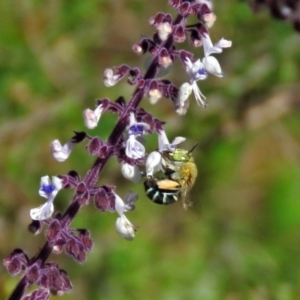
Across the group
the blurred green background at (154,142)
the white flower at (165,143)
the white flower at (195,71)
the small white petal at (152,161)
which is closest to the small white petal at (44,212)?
the small white petal at (152,161)

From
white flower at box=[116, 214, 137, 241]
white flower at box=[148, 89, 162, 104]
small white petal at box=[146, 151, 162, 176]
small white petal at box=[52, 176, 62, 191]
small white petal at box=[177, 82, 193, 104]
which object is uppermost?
small white petal at box=[177, 82, 193, 104]

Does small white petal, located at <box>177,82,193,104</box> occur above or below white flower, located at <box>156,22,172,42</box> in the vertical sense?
below

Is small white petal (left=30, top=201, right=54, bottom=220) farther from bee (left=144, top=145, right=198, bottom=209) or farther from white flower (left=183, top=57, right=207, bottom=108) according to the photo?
white flower (left=183, top=57, right=207, bottom=108)

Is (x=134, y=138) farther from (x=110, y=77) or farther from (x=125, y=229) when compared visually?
(x=125, y=229)

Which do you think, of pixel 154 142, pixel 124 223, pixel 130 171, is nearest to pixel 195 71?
pixel 130 171

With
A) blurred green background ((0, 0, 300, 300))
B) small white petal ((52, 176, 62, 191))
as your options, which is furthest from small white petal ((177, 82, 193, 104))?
blurred green background ((0, 0, 300, 300))

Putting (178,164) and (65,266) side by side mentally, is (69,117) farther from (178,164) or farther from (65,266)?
(178,164)
